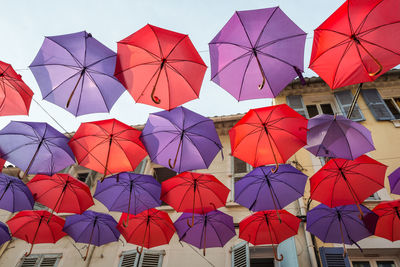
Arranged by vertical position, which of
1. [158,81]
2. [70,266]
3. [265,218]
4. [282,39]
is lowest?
[70,266]

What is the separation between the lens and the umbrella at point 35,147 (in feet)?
17.1

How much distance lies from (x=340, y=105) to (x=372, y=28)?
644 cm

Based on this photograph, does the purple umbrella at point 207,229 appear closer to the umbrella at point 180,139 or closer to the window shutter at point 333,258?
the umbrella at point 180,139

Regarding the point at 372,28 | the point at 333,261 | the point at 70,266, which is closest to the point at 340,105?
the point at 333,261

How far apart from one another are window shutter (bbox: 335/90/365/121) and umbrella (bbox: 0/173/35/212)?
980cm

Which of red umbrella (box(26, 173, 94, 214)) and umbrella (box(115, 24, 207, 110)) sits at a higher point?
umbrella (box(115, 24, 207, 110))

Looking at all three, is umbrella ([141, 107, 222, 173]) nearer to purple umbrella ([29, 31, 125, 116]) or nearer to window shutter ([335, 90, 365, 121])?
purple umbrella ([29, 31, 125, 116])

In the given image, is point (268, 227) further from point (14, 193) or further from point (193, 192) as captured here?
point (14, 193)

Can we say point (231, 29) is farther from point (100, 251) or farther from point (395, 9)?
point (100, 251)

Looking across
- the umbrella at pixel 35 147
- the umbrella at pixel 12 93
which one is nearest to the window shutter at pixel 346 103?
the umbrella at pixel 35 147

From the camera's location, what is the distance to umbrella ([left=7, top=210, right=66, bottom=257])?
20.6 feet

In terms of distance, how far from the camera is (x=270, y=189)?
5.36 m

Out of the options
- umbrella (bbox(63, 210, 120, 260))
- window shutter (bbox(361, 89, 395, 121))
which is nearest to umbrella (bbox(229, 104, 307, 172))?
umbrella (bbox(63, 210, 120, 260))

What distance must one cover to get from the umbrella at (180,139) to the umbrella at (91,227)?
2410mm
